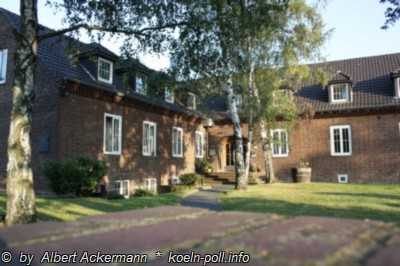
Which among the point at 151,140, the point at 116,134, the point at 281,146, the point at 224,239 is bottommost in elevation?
the point at 224,239

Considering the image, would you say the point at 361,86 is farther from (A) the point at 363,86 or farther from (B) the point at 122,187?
(B) the point at 122,187

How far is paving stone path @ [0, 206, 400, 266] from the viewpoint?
102 centimetres

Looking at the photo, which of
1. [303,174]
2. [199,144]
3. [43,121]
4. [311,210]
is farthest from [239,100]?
[311,210]

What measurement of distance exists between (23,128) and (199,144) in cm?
1930

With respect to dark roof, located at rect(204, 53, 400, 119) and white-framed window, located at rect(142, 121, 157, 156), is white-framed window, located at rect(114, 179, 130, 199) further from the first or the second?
dark roof, located at rect(204, 53, 400, 119)

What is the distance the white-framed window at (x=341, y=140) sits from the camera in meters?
22.9

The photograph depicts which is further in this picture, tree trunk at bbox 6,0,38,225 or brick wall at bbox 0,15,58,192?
brick wall at bbox 0,15,58,192

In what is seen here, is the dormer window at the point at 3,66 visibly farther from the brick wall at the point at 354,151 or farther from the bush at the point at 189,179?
the brick wall at the point at 354,151

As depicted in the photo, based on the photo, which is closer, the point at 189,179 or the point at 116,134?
the point at 116,134

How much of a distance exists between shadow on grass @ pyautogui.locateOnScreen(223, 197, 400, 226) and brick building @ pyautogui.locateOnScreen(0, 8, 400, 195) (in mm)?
4308

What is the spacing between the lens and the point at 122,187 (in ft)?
58.6

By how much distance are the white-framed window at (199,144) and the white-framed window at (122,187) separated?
832cm

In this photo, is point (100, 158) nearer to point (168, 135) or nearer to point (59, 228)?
point (168, 135)

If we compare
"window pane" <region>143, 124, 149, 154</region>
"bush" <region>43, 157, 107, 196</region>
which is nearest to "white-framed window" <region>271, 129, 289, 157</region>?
"window pane" <region>143, 124, 149, 154</region>
